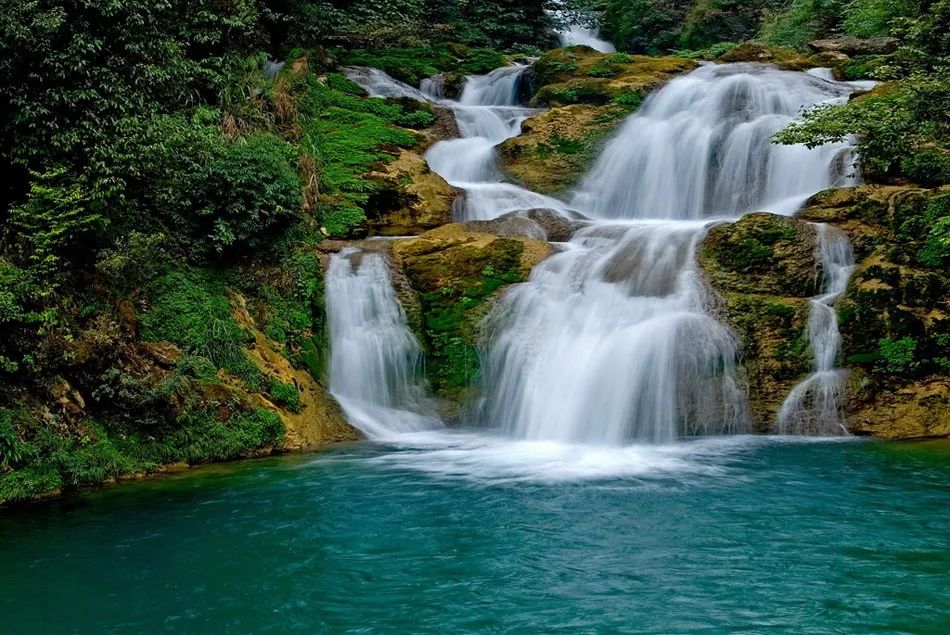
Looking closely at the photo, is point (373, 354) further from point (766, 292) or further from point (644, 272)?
point (766, 292)

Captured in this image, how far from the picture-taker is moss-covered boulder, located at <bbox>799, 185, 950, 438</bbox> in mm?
10648

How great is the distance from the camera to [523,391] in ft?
38.4

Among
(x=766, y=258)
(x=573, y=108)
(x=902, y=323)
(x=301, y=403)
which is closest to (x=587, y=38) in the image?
(x=573, y=108)

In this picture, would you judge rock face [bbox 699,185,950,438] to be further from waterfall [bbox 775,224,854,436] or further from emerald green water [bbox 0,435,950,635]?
emerald green water [bbox 0,435,950,635]

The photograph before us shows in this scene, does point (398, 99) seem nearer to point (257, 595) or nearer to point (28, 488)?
point (28, 488)

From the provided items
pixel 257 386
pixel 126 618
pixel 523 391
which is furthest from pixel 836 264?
pixel 126 618

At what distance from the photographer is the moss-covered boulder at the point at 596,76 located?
20797 mm

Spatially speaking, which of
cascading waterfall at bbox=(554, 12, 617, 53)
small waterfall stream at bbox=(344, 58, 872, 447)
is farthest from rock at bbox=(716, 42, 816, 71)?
cascading waterfall at bbox=(554, 12, 617, 53)

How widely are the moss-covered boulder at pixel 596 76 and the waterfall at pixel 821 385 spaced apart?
34.7 ft

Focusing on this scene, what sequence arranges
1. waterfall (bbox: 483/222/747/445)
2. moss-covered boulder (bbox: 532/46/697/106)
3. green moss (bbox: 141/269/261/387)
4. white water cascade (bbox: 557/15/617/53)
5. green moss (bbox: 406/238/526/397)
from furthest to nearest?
white water cascade (bbox: 557/15/617/53) < moss-covered boulder (bbox: 532/46/697/106) < green moss (bbox: 406/238/526/397) < waterfall (bbox: 483/222/747/445) < green moss (bbox: 141/269/261/387)

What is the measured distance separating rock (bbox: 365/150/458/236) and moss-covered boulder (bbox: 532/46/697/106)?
22.8 ft

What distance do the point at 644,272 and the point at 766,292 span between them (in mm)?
1996

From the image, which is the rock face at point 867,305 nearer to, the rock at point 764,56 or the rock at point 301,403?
the rock at point 301,403

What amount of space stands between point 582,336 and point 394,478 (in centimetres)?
446
